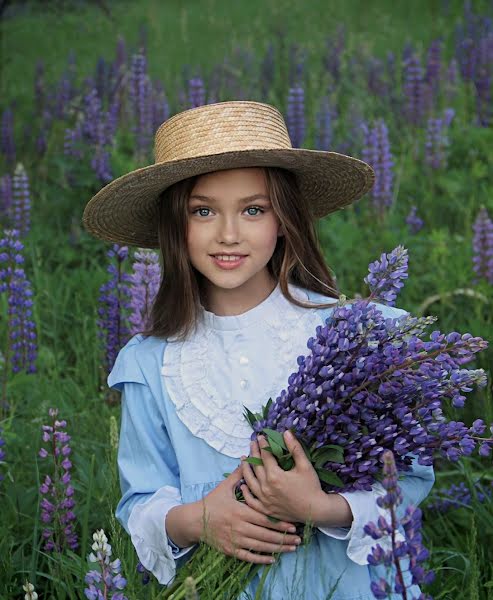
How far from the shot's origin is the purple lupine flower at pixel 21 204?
411 cm

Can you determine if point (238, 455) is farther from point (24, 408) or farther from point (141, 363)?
point (24, 408)

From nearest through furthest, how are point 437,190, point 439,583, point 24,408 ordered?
point 439,583, point 24,408, point 437,190

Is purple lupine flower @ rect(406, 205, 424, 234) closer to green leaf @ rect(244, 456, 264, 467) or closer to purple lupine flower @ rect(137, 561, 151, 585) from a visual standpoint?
purple lupine flower @ rect(137, 561, 151, 585)

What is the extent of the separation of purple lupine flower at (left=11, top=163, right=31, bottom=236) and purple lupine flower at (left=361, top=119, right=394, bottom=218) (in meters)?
1.56

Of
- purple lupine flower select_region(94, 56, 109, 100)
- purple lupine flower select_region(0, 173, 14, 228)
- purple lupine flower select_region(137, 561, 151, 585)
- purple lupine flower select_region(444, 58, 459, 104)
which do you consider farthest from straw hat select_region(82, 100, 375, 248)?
purple lupine flower select_region(444, 58, 459, 104)

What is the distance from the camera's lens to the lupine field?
256 centimetres

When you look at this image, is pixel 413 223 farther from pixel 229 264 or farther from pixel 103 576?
pixel 103 576

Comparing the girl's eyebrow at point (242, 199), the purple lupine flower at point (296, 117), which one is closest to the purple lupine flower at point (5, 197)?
the purple lupine flower at point (296, 117)

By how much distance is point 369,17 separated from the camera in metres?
9.53

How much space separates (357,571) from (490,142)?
372cm

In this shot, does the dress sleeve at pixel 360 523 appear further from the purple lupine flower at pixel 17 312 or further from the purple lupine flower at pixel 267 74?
the purple lupine flower at pixel 267 74

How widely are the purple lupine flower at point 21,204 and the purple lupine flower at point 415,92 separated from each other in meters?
2.29

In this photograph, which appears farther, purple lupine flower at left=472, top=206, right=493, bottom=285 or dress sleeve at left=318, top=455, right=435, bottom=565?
purple lupine flower at left=472, top=206, right=493, bottom=285

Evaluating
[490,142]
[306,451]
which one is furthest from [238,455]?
[490,142]
